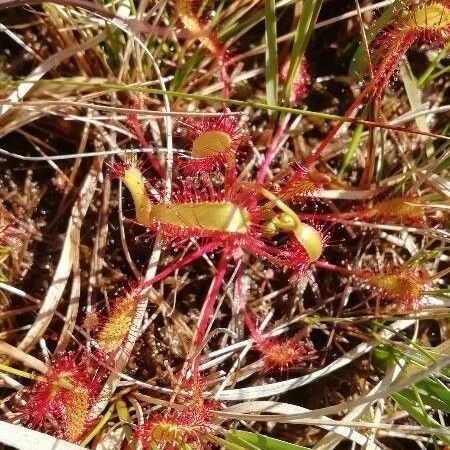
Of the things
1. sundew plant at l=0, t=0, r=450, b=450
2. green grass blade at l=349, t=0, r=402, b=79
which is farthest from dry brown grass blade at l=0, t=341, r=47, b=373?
green grass blade at l=349, t=0, r=402, b=79

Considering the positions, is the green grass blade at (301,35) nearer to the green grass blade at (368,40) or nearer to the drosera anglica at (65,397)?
the green grass blade at (368,40)

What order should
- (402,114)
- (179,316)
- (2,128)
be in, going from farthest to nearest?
(402,114) → (179,316) → (2,128)

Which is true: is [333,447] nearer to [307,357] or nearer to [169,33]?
[307,357]

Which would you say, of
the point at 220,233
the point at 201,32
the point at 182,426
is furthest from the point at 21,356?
the point at 201,32

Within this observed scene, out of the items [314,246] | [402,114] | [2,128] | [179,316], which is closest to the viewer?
[314,246]

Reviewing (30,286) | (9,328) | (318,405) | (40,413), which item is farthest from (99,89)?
(318,405)

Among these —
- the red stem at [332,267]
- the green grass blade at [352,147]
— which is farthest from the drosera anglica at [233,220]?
the green grass blade at [352,147]

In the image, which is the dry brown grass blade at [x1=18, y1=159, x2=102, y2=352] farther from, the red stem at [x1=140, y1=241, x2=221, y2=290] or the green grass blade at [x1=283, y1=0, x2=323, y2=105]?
the green grass blade at [x1=283, y1=0, x2=323, y2=105]
